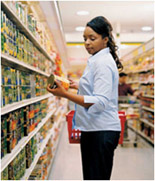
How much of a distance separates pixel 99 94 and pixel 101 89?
4 cm

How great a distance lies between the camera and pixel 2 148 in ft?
5.78

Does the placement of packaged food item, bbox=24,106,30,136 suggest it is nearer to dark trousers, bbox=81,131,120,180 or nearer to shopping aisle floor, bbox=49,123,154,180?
dark trousers, bbox=81,131,120,180

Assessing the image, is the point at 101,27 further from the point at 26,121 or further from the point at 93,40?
the point at 26,121

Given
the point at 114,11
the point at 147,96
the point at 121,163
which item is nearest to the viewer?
the point at 121,163

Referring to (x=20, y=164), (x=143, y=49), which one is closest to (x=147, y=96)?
(x=143, y=49)

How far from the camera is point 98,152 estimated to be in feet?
5.81

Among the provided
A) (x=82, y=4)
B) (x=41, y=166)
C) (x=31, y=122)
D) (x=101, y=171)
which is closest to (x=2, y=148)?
(x=101, y=171)

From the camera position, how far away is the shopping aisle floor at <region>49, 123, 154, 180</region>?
12.6ft

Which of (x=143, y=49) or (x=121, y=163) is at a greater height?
(x=143, y=49)

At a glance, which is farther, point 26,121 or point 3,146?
point 26,121

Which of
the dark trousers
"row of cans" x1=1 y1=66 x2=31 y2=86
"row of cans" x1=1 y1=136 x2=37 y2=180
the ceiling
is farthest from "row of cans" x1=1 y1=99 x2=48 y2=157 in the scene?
the ceiling

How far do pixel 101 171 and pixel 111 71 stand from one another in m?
0.73

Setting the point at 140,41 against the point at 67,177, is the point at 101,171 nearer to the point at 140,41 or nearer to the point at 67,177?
the point at 67,177

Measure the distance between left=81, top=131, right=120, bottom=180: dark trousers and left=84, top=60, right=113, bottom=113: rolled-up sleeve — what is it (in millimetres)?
214
